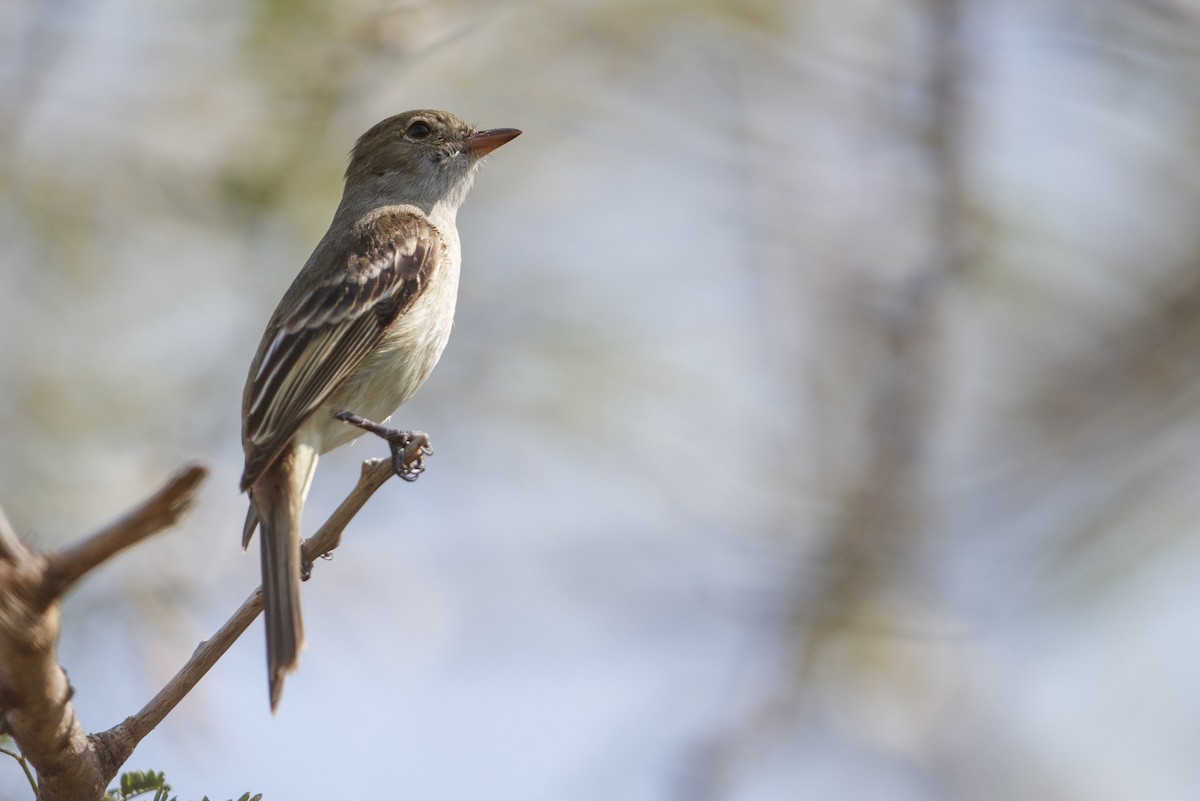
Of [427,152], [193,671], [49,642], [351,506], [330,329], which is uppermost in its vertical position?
[427,152]

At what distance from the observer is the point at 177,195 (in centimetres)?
673

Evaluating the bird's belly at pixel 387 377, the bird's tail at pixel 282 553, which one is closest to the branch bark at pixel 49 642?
the bird's tail at pixel 282 553

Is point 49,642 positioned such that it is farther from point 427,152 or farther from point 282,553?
point 427,152

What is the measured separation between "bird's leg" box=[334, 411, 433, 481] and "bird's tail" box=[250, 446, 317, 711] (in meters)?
0.20

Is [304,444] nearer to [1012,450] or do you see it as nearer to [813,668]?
[813,668]

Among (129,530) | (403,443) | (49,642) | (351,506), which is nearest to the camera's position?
(129,530)

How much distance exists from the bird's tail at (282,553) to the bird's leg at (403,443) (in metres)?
0.20

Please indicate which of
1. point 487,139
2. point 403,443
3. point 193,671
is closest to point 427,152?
point 487,139

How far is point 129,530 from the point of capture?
202 centimetres

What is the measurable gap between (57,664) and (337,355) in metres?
2.30

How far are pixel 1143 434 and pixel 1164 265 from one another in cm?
91

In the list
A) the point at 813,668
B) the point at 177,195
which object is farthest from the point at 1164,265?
the point at 177,195

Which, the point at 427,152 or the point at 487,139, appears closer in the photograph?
the point at 487,139

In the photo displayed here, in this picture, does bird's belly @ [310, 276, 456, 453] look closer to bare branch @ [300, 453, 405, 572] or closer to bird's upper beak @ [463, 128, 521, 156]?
bare branch @ [300, 453, 405, 572]
